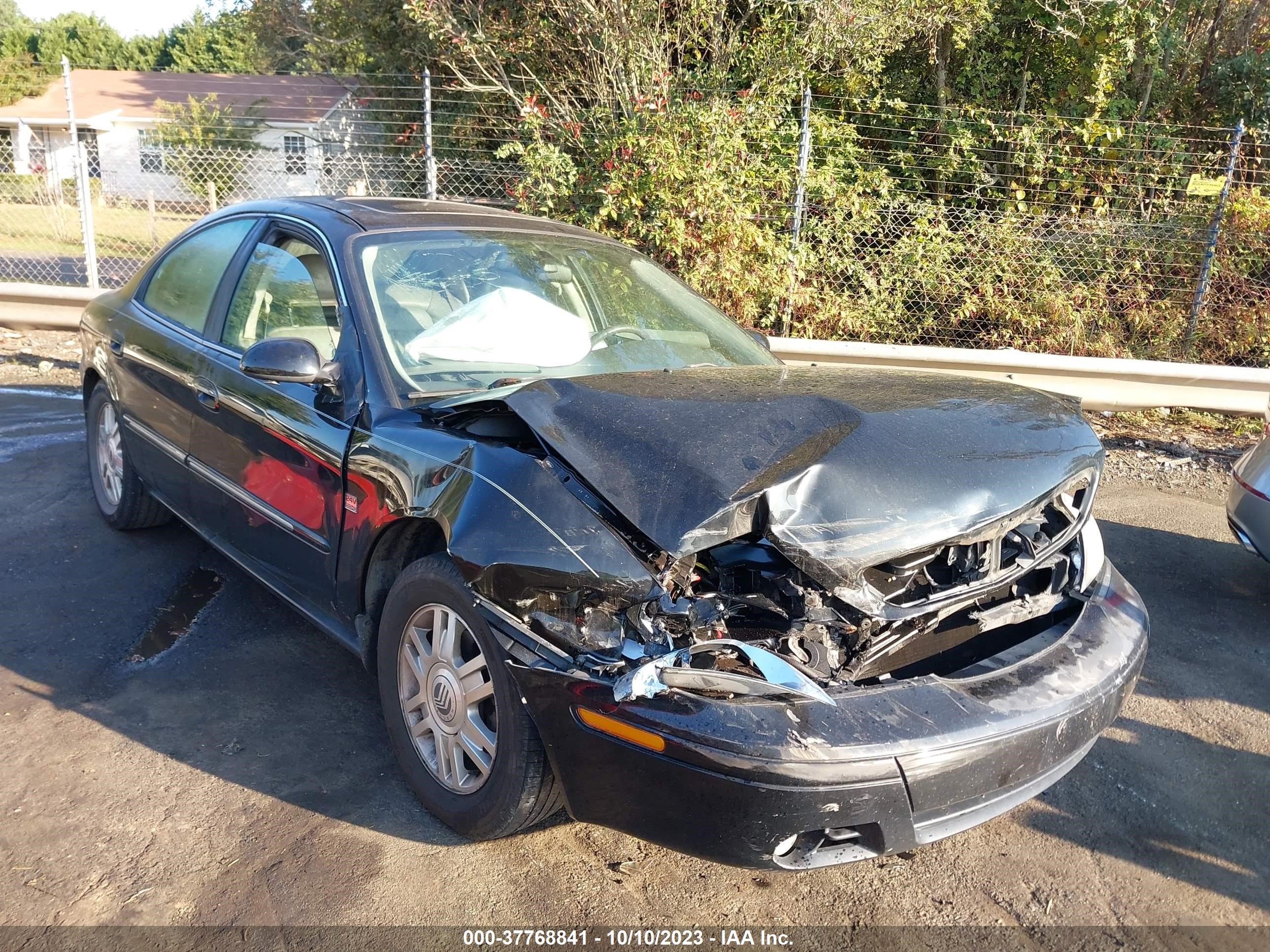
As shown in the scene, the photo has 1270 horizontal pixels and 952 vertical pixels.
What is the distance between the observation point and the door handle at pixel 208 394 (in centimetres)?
369

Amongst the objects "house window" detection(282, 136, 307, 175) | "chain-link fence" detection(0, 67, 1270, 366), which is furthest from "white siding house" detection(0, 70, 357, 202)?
"chain-link fence" detection(0, 67, 1270, 366)

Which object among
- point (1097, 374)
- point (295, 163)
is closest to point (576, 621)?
point (1097, 374)

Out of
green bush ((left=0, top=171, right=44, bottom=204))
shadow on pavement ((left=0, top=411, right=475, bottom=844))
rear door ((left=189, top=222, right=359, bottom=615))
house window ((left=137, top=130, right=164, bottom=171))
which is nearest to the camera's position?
shadow on pavement ((left=0, top=411, right=475, bottom=844))

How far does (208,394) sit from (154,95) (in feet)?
133

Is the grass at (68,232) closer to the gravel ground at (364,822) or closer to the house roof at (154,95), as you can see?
the gravel ground at (364,822)

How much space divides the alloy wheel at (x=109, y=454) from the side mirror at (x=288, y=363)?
2.01 meters

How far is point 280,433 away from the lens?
3342 mm

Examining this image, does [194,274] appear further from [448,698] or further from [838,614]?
[838,614]

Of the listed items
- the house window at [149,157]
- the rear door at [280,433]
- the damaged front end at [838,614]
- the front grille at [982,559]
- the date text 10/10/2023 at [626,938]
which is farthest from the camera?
the house window at [149,157]

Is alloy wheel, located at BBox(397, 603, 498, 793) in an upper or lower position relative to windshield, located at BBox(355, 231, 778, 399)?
lower

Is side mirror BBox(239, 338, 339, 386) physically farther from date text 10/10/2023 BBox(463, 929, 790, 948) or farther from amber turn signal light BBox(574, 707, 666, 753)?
date text 10/10/2023 BBox(463, 929, 790, 948)

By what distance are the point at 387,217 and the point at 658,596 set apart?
2093 millimetres

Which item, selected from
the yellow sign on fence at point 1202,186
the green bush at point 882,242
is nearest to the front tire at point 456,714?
the green bush at point 882,242

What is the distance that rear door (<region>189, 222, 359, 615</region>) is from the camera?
317cm
